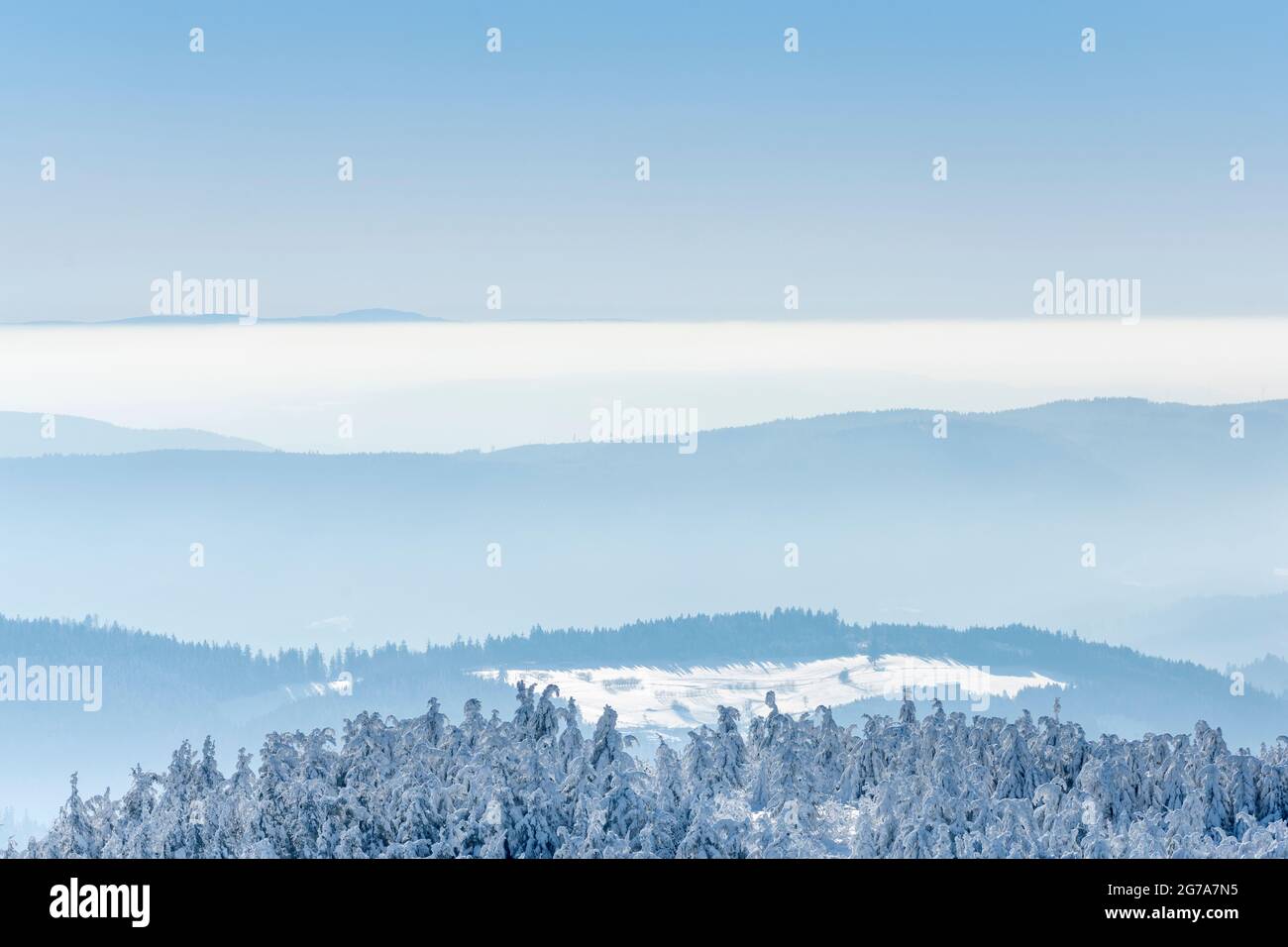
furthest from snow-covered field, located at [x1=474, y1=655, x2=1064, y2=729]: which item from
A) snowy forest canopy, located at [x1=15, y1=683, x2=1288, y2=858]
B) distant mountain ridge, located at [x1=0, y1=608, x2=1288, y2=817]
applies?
snowy forest canopy, located at [x1=15, y1=683, x2=1288, y2=858]

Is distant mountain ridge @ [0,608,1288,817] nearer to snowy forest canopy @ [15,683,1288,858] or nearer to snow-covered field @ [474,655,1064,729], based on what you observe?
snow-covered field @ [474,655,1064,729]

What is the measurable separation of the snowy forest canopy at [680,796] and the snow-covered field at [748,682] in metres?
10.8

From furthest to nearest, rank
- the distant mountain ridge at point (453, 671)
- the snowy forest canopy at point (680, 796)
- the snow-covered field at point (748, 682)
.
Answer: the distant mountain ridge at point (453, 671), the snow-covered field at point (748, 682), the snowy forest canopy at point (680, 796)

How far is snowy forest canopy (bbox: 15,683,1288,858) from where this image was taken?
53.6 ft

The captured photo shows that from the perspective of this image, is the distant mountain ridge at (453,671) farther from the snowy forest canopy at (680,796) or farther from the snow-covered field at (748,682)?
the snowy forest canopy at (680,796)

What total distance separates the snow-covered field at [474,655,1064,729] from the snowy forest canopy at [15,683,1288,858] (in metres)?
10.8

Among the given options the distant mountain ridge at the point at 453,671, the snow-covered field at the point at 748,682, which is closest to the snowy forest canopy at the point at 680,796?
the snow-covered field at the point at 748,682

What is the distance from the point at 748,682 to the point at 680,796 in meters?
48.4

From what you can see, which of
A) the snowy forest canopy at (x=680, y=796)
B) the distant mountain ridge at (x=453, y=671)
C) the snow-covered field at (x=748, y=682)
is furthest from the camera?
the distant mountain ridge at (x=453, y=671)

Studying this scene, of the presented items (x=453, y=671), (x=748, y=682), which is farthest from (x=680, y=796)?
(x=453, y=671)

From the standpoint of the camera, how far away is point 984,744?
1923 centimetres

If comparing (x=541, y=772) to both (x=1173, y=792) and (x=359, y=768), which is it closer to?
(x=359, y=768)

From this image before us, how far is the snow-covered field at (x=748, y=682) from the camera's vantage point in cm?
4501

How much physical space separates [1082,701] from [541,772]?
71.2 meters
